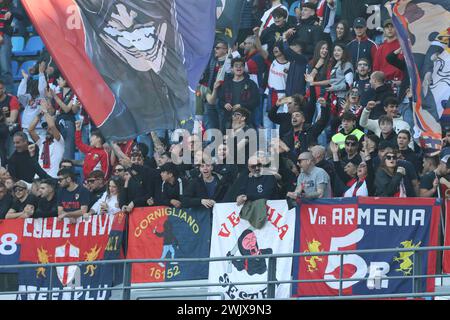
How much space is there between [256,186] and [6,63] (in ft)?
26.0

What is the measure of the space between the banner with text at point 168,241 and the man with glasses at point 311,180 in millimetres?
1344

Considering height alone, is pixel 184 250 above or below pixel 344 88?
below


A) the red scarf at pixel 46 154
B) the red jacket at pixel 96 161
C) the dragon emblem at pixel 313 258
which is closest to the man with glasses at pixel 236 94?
the red jacket at pixel 96 161

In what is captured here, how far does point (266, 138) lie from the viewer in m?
19.5

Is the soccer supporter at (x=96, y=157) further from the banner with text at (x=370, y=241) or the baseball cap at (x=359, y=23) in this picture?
the banner with text at (x=370, y=241)

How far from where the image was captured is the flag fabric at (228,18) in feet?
72.6

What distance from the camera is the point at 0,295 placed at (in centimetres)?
1942

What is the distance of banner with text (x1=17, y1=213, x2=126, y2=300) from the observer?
63.1 feet

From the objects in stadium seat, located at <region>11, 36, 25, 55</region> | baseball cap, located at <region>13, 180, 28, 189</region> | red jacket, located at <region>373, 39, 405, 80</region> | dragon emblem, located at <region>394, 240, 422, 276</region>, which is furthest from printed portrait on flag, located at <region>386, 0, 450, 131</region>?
stadium seat, located at <region>11, 36, 25, 55</region>

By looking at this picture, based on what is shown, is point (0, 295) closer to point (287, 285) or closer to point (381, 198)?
point (287, 285)

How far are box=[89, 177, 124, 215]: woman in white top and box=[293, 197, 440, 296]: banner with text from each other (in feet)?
9.85

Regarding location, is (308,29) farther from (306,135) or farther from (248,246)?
(248,246)
